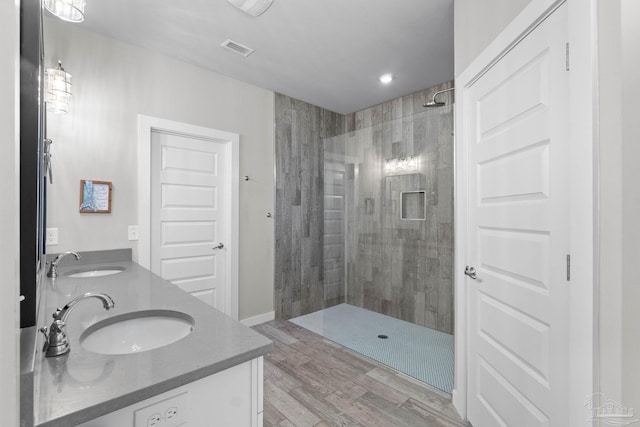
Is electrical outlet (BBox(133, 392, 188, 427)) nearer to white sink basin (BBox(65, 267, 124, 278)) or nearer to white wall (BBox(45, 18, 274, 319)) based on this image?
white sink basin (BBox(65, 267, 124, 278))

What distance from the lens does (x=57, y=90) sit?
199 centimetres

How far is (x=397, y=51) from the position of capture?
260 centimetres

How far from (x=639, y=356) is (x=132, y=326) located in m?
1.67

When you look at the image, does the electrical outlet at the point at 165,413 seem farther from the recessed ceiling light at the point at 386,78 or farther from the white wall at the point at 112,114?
the recessed ceiling light at the point at 386,78

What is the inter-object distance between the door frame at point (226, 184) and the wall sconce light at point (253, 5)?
121 cm

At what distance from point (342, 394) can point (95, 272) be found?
1958 mm

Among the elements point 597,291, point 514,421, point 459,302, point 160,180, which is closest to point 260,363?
point 597,291

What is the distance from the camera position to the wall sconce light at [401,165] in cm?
299

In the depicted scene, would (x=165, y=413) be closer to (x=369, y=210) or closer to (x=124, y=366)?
(x=124, y=366)

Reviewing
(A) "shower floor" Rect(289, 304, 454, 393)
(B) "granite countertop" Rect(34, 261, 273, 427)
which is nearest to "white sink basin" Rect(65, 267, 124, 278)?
(B) "granite countertop" Rect(34, 261, 273, 427)

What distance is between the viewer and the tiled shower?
2953mm

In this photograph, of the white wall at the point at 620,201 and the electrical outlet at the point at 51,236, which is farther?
the electrical outlet at the point at 51,236

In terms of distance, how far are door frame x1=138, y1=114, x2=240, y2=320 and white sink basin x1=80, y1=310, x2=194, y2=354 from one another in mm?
1512

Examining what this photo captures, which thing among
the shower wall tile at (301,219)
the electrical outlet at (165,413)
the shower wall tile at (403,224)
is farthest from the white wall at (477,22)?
the shower wall tile at (301,219)
